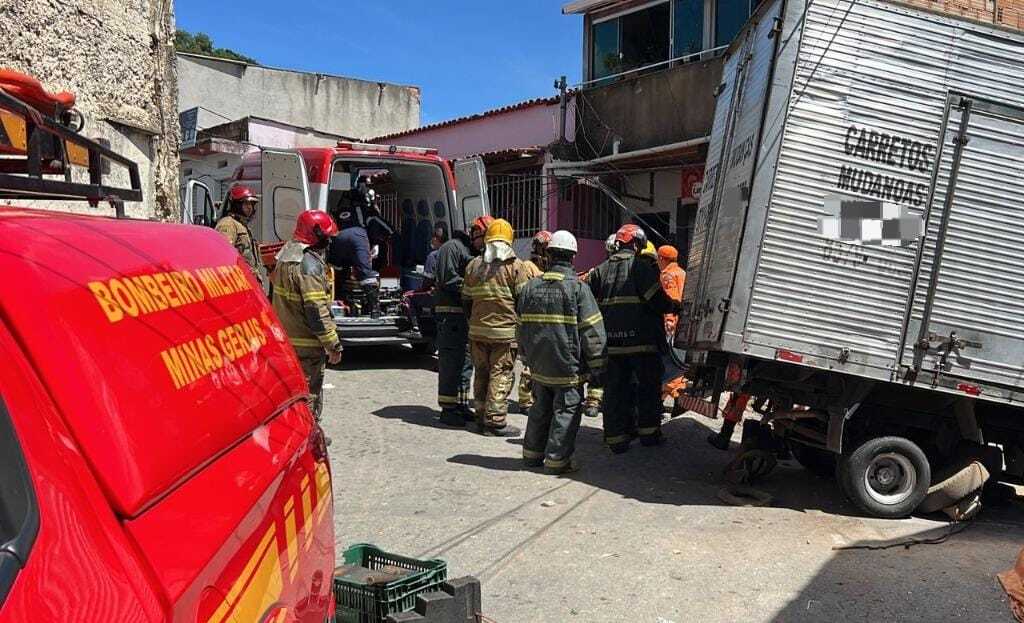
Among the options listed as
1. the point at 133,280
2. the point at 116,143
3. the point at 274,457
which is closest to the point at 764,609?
the point at 274,457

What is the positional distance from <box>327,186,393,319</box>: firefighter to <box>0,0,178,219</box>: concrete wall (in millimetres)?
2327

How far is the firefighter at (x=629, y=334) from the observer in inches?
270

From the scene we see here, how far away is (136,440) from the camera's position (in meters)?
1.46

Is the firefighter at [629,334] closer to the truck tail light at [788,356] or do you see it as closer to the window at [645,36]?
the truck tail light at [788,356]

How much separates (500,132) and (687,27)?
4261mm

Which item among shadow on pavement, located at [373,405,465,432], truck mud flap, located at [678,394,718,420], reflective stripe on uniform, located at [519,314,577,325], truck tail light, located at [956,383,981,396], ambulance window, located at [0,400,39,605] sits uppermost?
ambulance window, located at [0,400,39,605]

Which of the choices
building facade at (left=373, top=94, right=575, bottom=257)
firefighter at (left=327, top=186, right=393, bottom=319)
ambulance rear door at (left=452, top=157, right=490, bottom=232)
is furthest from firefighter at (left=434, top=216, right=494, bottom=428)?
building facade at (left=373, top=94, right=575, bottom=257)

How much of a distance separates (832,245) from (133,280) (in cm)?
448

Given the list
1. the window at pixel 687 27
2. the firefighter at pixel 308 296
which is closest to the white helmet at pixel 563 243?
the firefighter at pixel 308 296

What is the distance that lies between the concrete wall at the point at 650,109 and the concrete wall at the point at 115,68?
774 cm

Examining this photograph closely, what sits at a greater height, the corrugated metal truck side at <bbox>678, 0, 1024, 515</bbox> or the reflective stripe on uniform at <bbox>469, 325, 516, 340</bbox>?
the corrugated metal truck side at <bbox>678, 0, 1024, 515</bbox>

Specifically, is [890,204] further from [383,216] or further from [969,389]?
[383,216]

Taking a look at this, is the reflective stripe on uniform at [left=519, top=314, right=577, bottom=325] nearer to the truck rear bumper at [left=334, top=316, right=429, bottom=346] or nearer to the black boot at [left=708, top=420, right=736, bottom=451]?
the black boot at [left=708, top=420, right=736, bottom=451]

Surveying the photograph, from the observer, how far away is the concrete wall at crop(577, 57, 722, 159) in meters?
12.8
